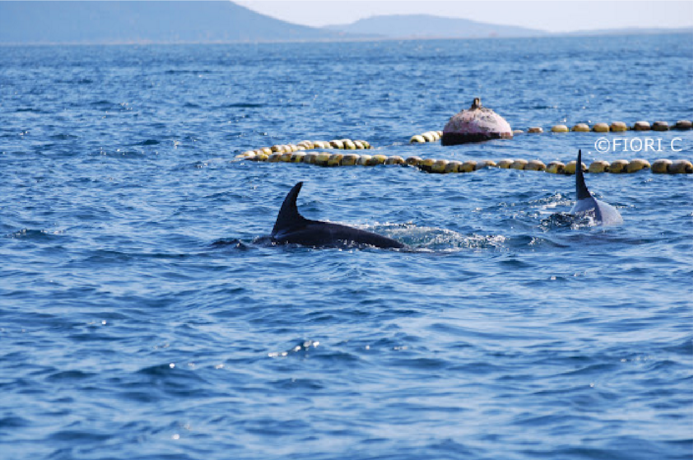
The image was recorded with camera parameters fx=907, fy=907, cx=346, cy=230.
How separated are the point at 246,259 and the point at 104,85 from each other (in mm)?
62593

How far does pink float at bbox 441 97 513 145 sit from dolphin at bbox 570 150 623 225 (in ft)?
41.8

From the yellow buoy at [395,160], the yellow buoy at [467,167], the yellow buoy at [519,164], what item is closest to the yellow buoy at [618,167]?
the yellow buoy at [519,164]

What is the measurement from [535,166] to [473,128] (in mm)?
5748

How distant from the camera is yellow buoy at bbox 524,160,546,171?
958 inches

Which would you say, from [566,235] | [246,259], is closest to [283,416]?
[246,259]

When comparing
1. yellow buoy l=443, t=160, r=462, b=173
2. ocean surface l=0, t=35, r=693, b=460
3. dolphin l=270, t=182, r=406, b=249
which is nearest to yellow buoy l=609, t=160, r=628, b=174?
ocean surface l=0, t=35, r=693, b=460

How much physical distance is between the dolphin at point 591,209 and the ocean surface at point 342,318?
1.16 feet

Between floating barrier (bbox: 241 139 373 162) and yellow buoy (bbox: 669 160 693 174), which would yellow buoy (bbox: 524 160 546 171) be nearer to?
yellow buoy (bbox: 669 160 693 174)

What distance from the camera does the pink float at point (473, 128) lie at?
29.8m

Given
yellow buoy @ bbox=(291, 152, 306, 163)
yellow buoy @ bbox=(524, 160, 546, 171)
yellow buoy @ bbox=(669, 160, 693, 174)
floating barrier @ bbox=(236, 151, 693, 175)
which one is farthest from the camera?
yellow buoy @ bbox=(291, 152, 306, 163)

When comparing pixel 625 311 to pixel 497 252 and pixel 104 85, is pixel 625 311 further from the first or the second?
pixel 104 85

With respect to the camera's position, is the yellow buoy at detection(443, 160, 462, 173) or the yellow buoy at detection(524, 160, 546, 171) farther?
the yellow buoy at detection(443, 160, 462, 173)

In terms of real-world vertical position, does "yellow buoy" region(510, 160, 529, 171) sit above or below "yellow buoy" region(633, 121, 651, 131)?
below

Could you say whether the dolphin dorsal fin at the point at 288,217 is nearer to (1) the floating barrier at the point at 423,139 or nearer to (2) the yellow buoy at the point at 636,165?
(2) the yellow buoy at the point at 636,165
